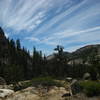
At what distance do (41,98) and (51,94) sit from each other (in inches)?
50.1

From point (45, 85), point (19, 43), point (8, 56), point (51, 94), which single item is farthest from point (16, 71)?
point (19, 43)

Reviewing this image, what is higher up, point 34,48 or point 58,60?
point 34,48

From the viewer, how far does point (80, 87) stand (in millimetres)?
16172

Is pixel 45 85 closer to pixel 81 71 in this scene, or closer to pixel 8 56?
pixel 81 71

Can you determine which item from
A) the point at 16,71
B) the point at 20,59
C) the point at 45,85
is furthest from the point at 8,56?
the point at 45,85

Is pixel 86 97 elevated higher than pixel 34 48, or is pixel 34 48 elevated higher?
pixel 34 48

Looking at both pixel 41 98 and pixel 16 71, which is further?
pixel 16 71

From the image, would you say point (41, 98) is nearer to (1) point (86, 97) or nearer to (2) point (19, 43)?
(1) point (86, 97)

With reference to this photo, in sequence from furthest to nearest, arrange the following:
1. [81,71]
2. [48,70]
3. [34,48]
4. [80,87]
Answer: [34,48], [48,70], [81,71], [80,87]

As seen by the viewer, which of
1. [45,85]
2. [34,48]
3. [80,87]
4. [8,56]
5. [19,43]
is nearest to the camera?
[80,87]

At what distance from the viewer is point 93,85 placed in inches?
567

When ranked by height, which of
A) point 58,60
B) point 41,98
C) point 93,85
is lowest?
point 41,98

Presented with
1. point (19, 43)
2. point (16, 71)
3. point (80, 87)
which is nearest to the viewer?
point (80, 87)

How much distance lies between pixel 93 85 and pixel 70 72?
53738 millimetres
